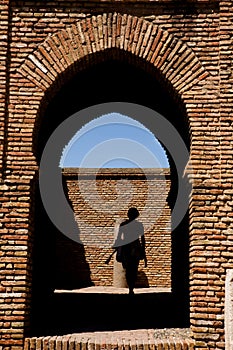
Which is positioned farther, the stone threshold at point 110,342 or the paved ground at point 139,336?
the paved ground at point 139,336

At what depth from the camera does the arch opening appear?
741 cm

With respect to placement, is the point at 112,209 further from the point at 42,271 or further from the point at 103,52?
the point at 103,52

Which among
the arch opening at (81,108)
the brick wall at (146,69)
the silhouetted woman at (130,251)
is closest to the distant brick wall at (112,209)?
the arch opening at (81,108)

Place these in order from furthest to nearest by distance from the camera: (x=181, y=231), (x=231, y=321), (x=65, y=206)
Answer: (x=65, y=206) → (x=181, y=231) → (x=231, y=321)

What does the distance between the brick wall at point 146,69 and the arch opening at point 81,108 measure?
768 millimetres

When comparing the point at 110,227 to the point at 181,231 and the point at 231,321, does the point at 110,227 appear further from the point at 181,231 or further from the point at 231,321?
the point at 231,321

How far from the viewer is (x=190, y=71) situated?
6.40 meters

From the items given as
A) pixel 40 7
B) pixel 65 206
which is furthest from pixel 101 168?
pixel 40 7

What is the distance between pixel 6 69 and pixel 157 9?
208 centimetres

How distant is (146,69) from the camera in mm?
6738

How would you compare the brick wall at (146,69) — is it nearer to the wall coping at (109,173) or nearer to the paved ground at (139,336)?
the paved ground at (139,336)

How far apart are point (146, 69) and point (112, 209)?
9.55m

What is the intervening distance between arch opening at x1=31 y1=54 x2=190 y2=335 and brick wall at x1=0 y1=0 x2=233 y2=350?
2.52 ft

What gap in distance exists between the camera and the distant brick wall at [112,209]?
1560 cm
